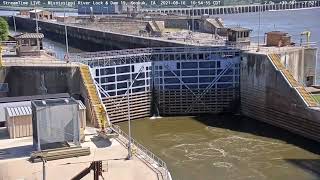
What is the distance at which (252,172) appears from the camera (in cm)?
3509

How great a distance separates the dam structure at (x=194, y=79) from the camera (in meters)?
46.6

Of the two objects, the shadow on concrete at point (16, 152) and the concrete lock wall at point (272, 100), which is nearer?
the shadow on concrete at point (16, 152)

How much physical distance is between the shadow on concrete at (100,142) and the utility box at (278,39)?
27728 millimetres

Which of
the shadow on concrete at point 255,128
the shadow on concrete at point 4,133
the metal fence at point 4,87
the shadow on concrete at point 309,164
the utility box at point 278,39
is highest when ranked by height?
the utility box at point 278,39

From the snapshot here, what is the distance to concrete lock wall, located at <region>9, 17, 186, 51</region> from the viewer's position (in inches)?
2857

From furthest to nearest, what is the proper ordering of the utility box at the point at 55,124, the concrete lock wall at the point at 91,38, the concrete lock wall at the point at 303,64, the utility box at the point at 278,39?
1. the concrete lock wall at the point at 91,38
2. the utility box at the point at 278,39
3. the concrete lock wall at the point at 303,64
4. the utility box at the point at 55,124

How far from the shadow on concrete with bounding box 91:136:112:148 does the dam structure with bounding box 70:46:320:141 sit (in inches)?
511

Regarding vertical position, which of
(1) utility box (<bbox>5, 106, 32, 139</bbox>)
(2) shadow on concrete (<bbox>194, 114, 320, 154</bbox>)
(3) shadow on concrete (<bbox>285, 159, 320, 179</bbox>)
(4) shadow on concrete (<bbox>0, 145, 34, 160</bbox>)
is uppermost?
(1) utility box (<bbox>5, 106, 32, 139</bbox>)

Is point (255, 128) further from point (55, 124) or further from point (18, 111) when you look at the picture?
point (18, 111)

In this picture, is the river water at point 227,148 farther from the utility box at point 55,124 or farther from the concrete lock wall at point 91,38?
the concrete lock wall at point 91,38

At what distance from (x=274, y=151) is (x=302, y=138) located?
4287 mm

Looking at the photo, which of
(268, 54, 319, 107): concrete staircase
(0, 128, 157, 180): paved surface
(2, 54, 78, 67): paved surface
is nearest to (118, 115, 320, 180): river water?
(268, 54, 319, 107): concrete staircase

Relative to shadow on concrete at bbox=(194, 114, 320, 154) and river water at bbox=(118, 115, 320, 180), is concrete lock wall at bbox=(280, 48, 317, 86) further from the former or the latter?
river water at bbox=(118, 115, 320, 180)

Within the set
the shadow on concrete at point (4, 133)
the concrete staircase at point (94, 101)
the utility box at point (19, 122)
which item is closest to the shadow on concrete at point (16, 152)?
the utility box at point (19, 122)
